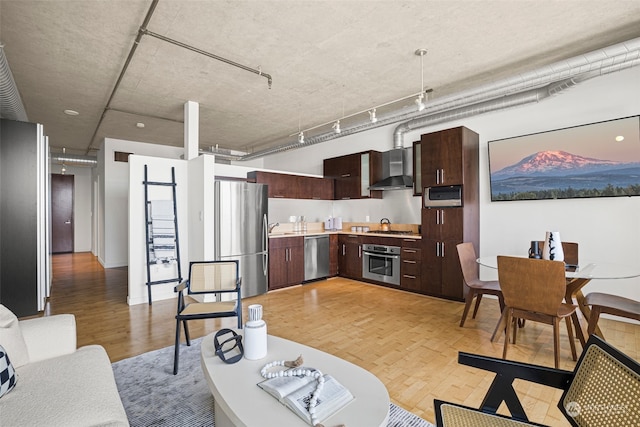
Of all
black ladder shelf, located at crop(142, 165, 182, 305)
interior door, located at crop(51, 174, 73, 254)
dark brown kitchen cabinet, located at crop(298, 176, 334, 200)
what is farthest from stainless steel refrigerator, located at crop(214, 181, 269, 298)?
interior door, located at crop(51, 174, 73, 254)

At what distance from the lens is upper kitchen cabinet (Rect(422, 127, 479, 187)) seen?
14.7ft

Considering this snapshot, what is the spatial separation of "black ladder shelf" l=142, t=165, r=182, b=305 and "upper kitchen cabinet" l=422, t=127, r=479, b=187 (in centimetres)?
400

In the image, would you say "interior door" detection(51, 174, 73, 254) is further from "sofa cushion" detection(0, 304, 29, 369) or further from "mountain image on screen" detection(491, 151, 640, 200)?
"mountain image on screen" detection(491, 151, 640, 200)

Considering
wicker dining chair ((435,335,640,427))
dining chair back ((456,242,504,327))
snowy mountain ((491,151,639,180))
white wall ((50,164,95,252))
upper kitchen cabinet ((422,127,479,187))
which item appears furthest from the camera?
white wall ((50,164,95,252))

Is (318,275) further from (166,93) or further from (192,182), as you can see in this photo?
(166,93)

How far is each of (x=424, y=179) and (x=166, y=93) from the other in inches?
162

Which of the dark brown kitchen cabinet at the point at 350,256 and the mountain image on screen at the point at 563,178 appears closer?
the mountain image on screen at the point at 563,178

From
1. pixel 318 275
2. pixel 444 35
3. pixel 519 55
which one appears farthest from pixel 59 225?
pixel 519 55

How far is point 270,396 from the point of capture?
4.62ft

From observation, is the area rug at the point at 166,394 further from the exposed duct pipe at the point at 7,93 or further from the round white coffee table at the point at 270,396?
the exposed duct pipe at the point at 7,93

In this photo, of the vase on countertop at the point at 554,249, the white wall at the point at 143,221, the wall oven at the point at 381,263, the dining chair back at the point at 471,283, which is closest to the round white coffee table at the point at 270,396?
the dining chair back at the point at 471,283

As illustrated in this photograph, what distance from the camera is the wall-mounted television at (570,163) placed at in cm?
350

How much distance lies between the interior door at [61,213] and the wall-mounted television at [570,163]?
11.8 m

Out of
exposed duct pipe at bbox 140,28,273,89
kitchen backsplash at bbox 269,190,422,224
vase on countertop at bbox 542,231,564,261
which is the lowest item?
vase on countertop at bbox 542,231,564,261
